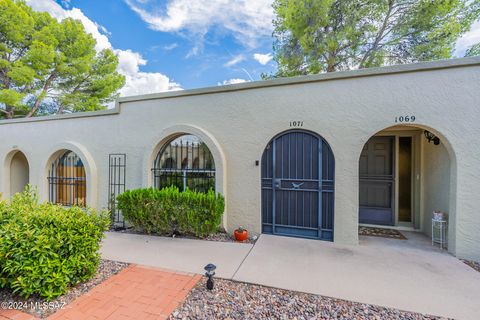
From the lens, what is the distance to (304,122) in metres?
5.50

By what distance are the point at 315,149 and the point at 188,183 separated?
4138mm

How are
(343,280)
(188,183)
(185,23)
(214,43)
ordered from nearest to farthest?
(343,280), (188,183), (185,23), (214,43)

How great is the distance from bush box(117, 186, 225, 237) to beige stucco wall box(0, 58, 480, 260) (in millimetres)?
738

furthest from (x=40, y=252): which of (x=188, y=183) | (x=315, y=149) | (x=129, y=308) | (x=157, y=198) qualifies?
(x=315, y=149)

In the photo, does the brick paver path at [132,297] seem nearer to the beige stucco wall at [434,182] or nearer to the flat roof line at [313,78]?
the flat roof line at [313,78]

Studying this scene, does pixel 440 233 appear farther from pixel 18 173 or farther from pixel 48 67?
pixel 48 67

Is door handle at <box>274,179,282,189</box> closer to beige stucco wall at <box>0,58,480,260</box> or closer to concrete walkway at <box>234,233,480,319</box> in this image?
beige stucco wall at <box>0,58,480,260</box>

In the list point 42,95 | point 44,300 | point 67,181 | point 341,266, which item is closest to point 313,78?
point 341,266

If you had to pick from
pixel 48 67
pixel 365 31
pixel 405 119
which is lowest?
pixel 405 119

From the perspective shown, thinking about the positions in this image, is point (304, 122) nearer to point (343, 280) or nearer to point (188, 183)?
point (343, 280)

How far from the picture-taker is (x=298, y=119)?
5.55 metres

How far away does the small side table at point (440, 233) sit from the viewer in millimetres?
5012

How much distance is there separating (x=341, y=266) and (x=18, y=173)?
14.3 m

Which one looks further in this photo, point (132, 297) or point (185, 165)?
point (185, 165)
